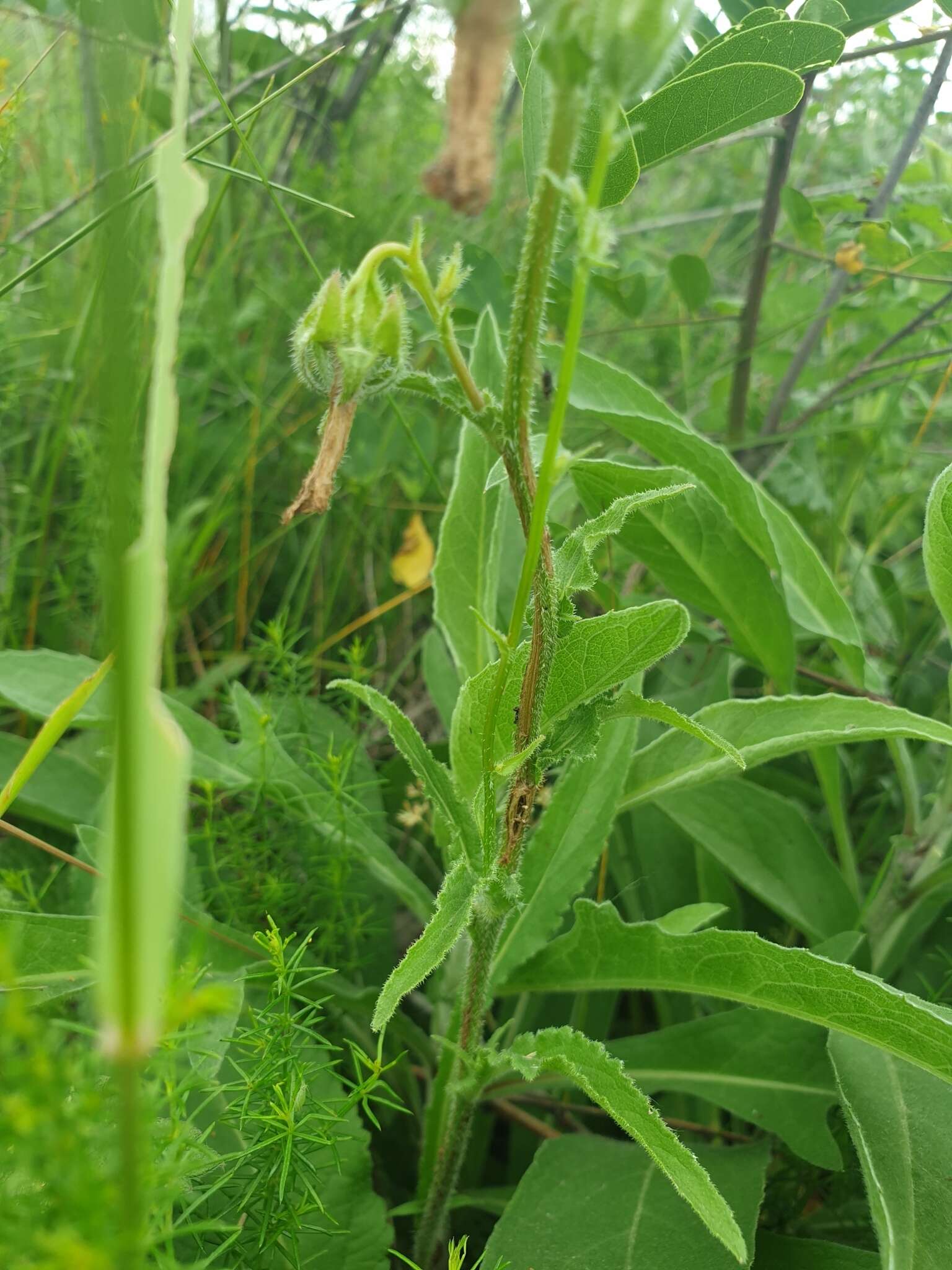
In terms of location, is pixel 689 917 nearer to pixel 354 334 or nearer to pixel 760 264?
pixel 354 334

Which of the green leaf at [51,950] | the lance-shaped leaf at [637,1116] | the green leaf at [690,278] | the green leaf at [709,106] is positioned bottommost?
the lance-shaped leaf at [637,1116]

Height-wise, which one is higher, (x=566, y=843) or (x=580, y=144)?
Answer: (x=580, y=144)

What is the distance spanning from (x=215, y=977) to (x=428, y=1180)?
0.30m

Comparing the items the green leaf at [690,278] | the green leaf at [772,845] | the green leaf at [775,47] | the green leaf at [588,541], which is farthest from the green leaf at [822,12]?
the green leaf at [772,845]

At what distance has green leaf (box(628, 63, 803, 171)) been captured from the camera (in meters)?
0.83

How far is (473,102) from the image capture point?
0.46 m

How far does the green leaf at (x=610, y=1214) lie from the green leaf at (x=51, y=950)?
445 mm

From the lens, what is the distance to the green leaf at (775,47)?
2.73ft

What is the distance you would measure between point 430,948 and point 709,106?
29.5 inches

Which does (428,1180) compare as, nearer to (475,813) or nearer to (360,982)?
(360,982)

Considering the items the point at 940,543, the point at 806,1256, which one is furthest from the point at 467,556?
the point at 806,1256

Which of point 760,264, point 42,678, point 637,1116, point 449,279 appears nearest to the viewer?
point 449,279

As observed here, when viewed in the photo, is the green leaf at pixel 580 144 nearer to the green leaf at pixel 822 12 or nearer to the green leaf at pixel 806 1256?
the green leaf at pixel 822 12

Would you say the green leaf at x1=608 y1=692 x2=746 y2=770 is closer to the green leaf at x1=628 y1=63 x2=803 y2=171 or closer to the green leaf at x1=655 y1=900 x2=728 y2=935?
the green leaf at x1=655 y1=900 x2=728 y2=935
